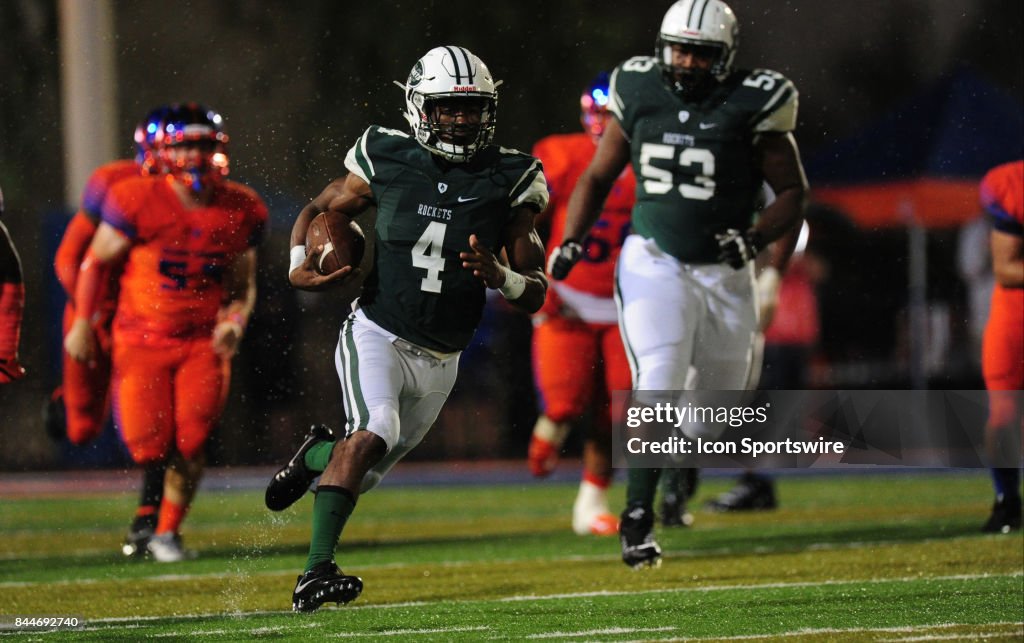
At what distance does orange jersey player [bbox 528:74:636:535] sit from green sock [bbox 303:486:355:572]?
295cm

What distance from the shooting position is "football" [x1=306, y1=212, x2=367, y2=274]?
4980mm

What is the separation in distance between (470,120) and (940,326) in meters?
7.70

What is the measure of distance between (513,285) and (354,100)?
8.83 metres

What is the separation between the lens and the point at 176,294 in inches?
281

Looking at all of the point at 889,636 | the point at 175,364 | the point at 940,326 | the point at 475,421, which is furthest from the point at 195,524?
the point at 940,326

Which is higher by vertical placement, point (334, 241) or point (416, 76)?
point (416, 76)

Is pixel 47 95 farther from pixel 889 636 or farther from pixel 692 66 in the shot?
pixel 889 636

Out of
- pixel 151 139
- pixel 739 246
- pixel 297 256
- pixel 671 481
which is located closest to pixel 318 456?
pixel 297 256

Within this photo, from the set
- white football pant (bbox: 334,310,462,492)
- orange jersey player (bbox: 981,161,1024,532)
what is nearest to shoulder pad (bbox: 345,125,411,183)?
white football pant (bbox: 334,310,462,492)

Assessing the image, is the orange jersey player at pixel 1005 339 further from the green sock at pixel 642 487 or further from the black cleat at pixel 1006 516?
the green sock at pixel 642 487

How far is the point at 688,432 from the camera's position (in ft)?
20.1

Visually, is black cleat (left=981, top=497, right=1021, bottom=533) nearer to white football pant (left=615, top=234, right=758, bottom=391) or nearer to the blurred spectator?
white football pant (left=615, top=234, right=758, bottom=391)

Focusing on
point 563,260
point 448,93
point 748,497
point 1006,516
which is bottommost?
point 748,497

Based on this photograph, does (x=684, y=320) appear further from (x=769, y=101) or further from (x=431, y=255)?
(x=431, y=255)
